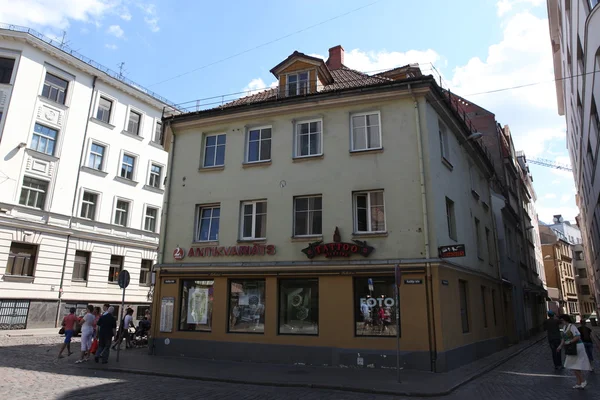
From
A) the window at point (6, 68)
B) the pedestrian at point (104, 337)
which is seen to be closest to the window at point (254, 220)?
the pedestrian at point (104, 337)

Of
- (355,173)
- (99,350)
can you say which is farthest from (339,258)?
(99,350)

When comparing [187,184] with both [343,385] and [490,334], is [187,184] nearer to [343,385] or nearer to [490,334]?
[343,385]

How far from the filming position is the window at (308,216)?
1473 cm

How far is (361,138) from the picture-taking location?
1501cm

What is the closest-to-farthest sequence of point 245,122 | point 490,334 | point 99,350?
point 99,350 → point 245,122 → point 490,334

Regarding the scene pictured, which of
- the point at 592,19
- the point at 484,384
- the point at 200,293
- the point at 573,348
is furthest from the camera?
the point at 200,293

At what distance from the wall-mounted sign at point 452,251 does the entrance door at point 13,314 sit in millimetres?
23102

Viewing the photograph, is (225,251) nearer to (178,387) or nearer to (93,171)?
(178,387)

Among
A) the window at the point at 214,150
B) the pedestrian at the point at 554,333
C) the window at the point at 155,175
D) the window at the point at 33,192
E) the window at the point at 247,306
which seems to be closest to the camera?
the pedestrian at the point at 554,333

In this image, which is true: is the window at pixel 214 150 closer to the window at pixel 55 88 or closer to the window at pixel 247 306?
the window at pixel 247 306

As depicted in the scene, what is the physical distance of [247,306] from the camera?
49.0 feet

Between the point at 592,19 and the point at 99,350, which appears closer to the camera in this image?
the point at 99,350

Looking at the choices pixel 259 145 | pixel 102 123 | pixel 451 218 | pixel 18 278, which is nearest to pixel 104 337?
pixel 259 145

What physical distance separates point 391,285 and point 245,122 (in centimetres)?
847
